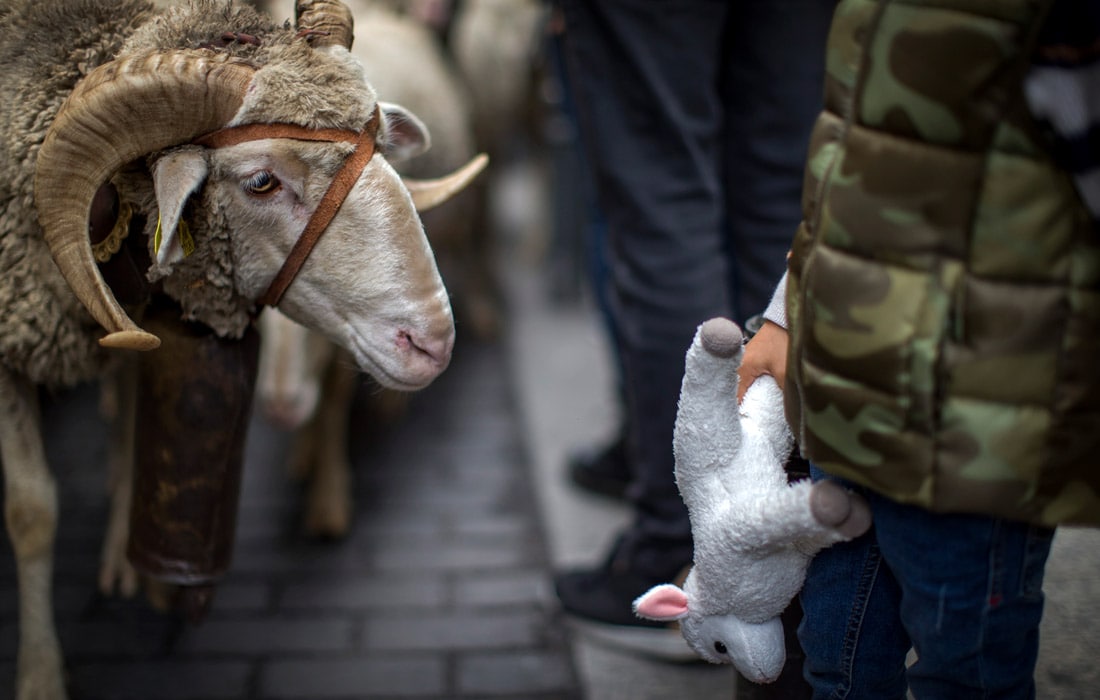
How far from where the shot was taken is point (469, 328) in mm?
5309

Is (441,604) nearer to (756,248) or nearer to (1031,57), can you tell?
(756,248)

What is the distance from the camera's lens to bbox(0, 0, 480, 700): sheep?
158cm

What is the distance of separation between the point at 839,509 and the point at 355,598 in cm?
191

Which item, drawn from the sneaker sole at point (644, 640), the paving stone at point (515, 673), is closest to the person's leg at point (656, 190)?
the sneaker sole at point (644, 640)

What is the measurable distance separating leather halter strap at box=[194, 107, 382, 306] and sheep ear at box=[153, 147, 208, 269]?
0.04 m

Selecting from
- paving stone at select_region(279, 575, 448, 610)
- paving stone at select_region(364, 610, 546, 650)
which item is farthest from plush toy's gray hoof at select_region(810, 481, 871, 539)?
paving stone at select_region(279, 575, 448, 610)

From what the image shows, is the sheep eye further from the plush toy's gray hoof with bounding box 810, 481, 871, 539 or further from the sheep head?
the plush toy's gray hoof with bounding box 810, 481, 871, 539

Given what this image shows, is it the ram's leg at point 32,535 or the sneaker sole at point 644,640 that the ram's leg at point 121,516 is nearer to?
the ram's leg at point 32,535

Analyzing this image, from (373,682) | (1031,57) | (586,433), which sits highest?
(1031,57)

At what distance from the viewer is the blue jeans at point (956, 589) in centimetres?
130

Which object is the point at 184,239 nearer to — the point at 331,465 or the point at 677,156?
the point at 677,156

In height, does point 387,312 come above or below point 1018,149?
below

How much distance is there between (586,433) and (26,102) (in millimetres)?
2455

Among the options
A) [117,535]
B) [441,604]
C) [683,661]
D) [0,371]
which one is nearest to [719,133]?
[683,661]
